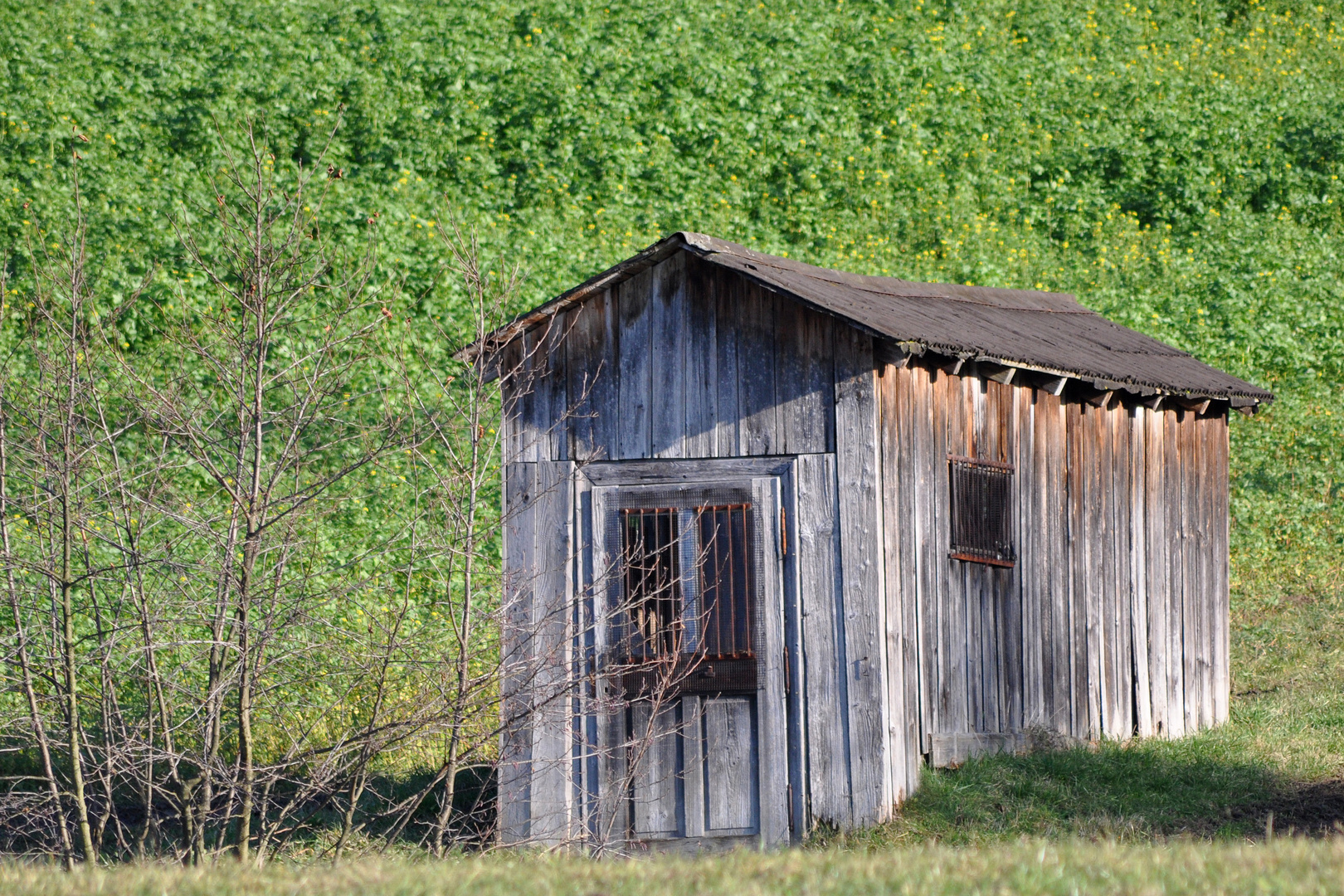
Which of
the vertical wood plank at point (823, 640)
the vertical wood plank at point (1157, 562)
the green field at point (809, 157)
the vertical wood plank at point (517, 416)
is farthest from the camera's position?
the green field at point (809, 157)

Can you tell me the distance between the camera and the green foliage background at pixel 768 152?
17.3 metres

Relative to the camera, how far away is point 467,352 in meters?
8.86

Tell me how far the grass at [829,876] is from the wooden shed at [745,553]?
8.54 feet

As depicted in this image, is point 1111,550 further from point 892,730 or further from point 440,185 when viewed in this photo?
point 440,185

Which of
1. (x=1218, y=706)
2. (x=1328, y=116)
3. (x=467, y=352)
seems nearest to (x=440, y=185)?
(x=467, y=352)

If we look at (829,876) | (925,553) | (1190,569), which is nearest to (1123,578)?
(1190,569)

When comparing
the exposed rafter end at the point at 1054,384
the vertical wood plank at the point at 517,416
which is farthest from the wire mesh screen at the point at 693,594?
the exposed rafter end at the point at 1054,384

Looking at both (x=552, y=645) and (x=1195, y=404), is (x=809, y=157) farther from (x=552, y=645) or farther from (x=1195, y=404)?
(x=552, y=645)

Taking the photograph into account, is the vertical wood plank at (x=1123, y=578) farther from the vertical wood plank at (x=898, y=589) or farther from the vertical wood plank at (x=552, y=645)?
the vertical wood plank at (x=552, y=645)

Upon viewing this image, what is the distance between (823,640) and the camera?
8.53 meters

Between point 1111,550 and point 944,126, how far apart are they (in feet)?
42.5

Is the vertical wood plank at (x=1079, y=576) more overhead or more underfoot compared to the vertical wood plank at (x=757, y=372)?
more underfoot

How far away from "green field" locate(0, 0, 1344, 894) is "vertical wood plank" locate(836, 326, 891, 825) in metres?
4.28

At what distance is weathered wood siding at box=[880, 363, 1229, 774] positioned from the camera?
9.00 metres
